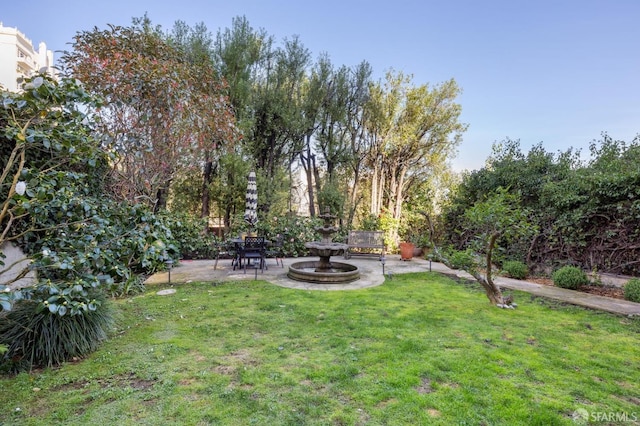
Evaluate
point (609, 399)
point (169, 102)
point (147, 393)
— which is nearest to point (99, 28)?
point (169, 102)

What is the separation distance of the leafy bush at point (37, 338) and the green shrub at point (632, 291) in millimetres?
8551

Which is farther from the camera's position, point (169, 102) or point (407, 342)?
point (169, 102)

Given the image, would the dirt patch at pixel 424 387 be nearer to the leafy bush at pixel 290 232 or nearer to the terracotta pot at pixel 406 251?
the leafy bush at pixel 290 232

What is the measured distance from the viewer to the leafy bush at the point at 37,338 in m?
2.98

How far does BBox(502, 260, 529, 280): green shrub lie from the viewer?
25.6 ft

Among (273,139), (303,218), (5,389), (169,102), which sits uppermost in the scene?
(273,139)

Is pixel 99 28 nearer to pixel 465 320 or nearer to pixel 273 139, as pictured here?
pixel 273 139

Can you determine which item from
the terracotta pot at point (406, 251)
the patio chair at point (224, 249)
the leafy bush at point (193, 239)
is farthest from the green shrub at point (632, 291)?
the leafy bush at point (193, 239)

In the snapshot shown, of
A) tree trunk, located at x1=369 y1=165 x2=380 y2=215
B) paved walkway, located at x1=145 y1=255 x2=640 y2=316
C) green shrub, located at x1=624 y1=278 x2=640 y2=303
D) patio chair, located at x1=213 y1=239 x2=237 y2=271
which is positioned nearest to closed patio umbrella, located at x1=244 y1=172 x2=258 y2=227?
patio chair, located at x1=213 y1=239 x2=237 y2=271

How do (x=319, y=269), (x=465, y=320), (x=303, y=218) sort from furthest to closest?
(x=303, y=218) → (x=319, y=269) → (x=465, y=320)

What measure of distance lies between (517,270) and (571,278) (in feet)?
4.04

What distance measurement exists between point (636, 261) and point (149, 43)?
1263 cm

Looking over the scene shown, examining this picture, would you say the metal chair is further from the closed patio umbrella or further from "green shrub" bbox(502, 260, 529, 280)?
"green shrub" bbox(502, 260, 529, 280)

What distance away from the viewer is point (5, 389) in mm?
2623
